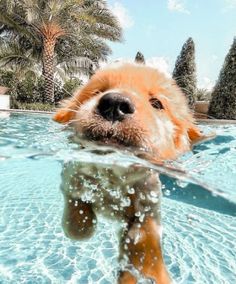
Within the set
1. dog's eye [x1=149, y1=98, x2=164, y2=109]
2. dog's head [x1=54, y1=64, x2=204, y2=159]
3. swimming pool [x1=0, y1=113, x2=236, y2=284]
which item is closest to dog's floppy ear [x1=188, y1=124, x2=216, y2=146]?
dog's head [x1=54, y1=64, x2=204, y2=159]

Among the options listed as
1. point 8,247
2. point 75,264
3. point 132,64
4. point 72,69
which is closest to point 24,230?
point 8,247

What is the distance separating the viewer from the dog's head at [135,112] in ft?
8.65

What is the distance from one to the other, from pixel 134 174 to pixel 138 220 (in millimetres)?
331

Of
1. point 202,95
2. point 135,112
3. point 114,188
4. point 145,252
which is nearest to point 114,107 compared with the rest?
point 135,112

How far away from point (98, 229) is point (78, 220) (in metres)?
1.43

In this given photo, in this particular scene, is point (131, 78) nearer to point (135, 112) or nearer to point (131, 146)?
point (135, 112)

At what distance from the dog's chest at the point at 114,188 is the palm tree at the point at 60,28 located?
15.1 metres

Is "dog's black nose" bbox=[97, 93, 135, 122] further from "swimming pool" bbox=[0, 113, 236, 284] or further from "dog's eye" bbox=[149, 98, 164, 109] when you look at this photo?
"swimming pool" bbox=[0, 113, 236, 284]

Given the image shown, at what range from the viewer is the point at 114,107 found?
103 inches

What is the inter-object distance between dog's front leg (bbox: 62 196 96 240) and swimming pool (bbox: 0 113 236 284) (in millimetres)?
404

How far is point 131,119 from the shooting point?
267 cm

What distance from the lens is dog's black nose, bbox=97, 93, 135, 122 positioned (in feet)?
8.44

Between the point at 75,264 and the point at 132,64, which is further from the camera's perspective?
the point at 75,264

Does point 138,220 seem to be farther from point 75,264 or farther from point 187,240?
point 187,240
